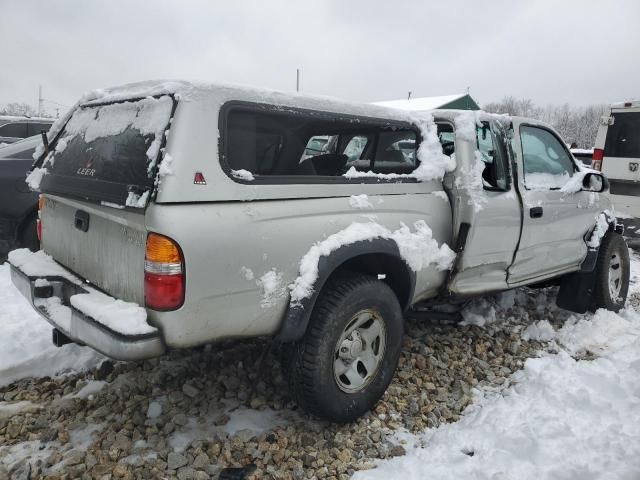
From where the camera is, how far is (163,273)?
209cm

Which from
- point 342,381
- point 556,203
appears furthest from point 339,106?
point 556,203

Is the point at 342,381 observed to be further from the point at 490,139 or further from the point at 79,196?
the point at 490,139

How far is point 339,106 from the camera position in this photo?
111 inches

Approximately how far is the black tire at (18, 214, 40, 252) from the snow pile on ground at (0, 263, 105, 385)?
4.78ft

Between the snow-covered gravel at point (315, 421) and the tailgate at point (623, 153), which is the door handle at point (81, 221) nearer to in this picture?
the snow-covered gravel at point (315, 421)

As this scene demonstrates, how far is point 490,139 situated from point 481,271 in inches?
40.1

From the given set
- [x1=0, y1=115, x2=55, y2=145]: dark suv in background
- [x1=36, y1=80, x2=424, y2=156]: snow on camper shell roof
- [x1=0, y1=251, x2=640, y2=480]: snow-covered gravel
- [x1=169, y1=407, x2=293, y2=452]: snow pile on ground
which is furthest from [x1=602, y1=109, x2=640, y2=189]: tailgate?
[x1=0, y1=115, x2=55, y2=145]: dark suv in background

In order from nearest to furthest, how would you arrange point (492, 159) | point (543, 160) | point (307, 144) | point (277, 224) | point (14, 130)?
point (277, 224) → point (307, 144) → point (492, 159) → point (543, 160) → point (14, 130)

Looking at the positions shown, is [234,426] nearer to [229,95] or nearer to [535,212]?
[229,95]

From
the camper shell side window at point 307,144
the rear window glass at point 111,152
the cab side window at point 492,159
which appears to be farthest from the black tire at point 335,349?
the cab side window at point 492,159

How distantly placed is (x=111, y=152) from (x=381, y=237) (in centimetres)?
152

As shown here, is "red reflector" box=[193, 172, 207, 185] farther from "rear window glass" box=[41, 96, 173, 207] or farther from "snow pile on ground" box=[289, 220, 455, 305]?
"snow pile on ground" box=[289, 220, 455, 305]

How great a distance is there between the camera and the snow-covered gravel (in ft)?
8.21

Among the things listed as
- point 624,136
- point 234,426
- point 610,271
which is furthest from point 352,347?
point 624,136
